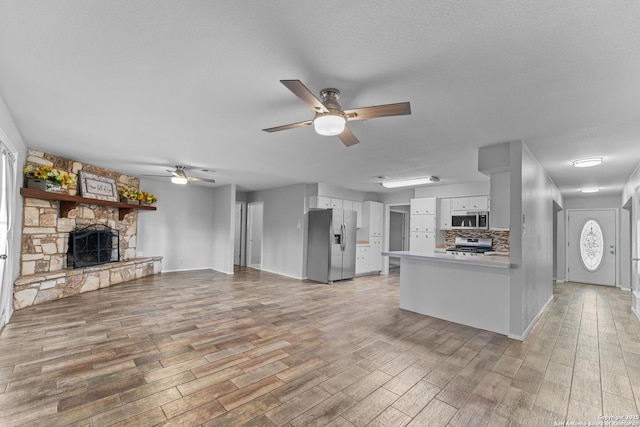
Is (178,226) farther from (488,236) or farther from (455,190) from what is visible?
(488,236)

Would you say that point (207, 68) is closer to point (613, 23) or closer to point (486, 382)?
point (613, 23)

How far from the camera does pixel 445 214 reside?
6855mm

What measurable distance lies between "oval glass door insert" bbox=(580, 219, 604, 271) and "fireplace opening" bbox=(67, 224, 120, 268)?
11.1 metres

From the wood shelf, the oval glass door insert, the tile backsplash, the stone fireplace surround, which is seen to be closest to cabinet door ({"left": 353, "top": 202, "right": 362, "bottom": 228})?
the tile backsplash

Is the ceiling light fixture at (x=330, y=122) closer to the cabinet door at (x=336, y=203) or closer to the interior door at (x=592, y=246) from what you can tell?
the cabinet door at (x=336, y=203)

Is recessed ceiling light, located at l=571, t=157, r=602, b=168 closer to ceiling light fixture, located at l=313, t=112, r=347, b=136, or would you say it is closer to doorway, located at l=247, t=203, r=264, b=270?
ceiling light fixture, located at l=313, t=112, r=347, b=136

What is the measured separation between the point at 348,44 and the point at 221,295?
4.57 m

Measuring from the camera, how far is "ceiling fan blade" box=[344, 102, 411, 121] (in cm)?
202

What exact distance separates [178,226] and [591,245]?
10641mm

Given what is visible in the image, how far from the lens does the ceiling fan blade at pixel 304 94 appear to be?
1.76m

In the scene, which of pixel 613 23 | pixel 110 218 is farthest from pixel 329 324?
pixel 110 218

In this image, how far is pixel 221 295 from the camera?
5.09m

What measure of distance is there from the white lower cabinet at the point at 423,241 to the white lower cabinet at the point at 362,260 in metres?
1.27

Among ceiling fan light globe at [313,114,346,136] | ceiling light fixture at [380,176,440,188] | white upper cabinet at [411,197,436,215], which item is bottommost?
white upper cabinet at [411,197,436,215]
